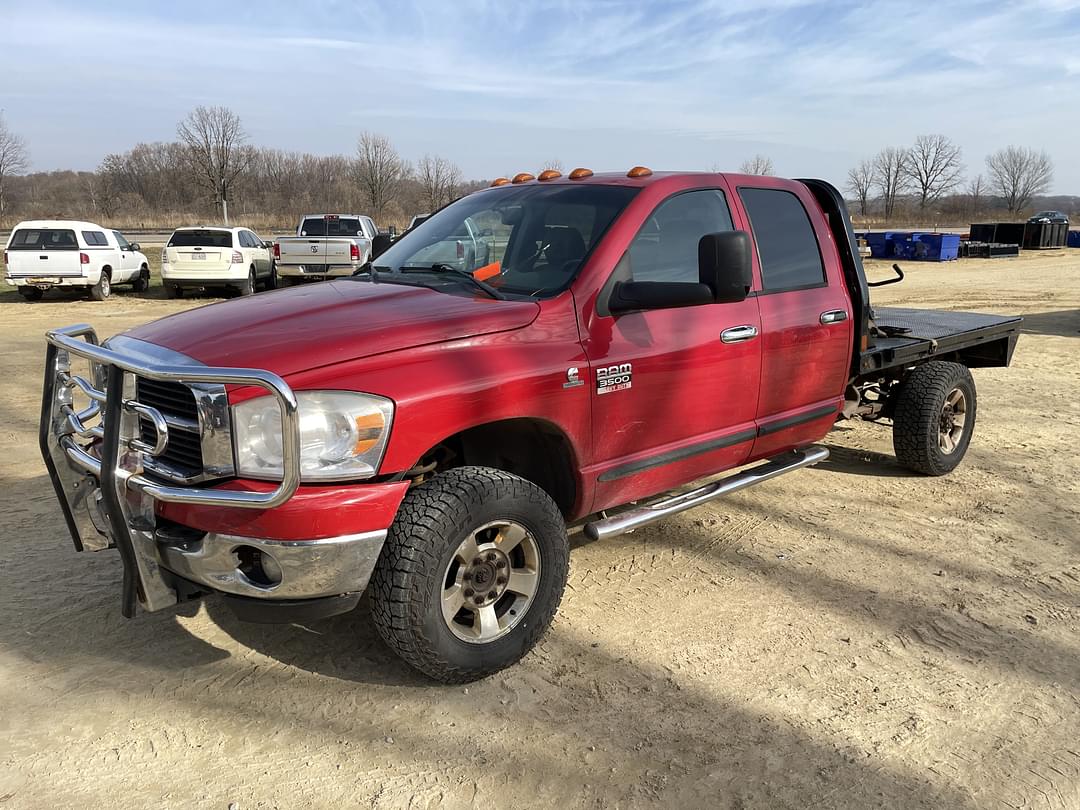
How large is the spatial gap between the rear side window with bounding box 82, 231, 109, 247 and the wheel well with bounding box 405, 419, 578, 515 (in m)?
17.2

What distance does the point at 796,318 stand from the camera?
173 inches

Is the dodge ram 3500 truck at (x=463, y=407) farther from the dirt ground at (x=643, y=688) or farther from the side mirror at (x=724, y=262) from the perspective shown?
the dirt ground at (x=643, y=688)

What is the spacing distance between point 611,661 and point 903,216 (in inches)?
3852

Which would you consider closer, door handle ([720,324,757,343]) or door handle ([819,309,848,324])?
door handle ([720,324,757,343])

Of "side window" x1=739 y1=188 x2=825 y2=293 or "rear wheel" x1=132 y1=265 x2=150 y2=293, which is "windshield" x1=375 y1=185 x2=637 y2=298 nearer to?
"side window" x1=739 y1=188 x2=825 y2=293

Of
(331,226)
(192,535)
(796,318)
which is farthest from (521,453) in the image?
(331,226)

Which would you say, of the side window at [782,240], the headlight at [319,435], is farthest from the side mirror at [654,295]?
the headlight at [319,435]

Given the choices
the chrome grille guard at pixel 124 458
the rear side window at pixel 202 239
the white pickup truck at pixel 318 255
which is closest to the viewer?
the chrome grille guard at pixel 124 458

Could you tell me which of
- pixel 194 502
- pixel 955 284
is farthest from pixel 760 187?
→ pixel 955 284

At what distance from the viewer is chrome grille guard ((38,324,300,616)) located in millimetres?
2559

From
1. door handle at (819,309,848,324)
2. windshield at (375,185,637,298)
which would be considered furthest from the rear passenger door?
windshield at (375,185,637,298)

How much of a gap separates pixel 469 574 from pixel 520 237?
1697mm

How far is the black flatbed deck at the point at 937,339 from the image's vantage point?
524 cm

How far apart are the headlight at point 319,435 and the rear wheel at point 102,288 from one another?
57.0 feet
